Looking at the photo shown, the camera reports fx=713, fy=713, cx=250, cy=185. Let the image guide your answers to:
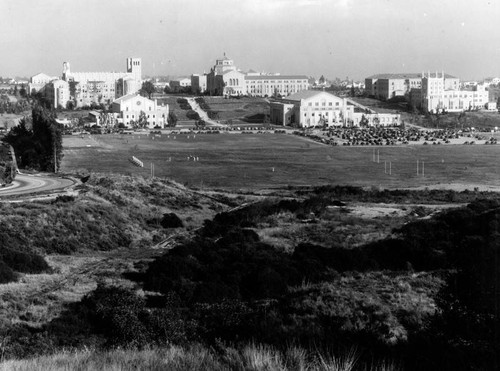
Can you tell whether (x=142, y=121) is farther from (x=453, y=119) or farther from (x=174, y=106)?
(x=453, y=119)

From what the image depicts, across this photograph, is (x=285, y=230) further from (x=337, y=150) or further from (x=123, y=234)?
(x=337, y=150)

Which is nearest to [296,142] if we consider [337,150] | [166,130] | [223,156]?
[337,150]

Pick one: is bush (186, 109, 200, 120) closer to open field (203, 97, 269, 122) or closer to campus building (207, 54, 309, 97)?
open field (203, 97, 269, 122)

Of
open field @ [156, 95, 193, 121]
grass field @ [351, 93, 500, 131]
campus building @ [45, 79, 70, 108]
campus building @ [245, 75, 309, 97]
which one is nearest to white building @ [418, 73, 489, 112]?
grass field @ [351, 93, 500, 131]

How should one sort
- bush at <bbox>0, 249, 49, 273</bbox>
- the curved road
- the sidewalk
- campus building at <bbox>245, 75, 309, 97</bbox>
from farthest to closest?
campus building at <bbox>245, 75, 309, 97</bbox>, the sidewalk, the curved road, bush at <bbox>0, 249, 49, 273</bbox>

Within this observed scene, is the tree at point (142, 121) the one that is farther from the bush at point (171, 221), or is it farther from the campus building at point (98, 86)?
the bush at point (171, 221)
